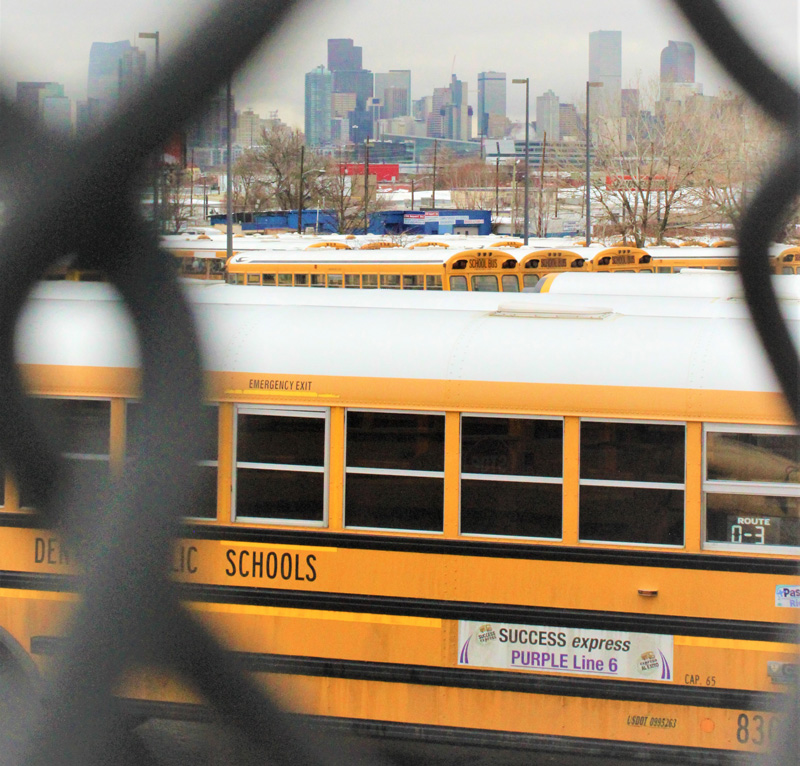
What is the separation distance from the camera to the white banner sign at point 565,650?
5047mm

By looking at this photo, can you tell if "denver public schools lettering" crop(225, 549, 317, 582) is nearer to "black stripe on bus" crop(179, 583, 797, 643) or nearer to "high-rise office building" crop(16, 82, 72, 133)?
"black stripe on bus" crop(179, 583, 797, 643)

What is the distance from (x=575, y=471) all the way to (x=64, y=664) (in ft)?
15.1

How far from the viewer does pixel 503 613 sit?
5.20 meters

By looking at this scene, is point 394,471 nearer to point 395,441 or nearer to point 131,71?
point 395,441

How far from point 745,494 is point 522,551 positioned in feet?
3.34

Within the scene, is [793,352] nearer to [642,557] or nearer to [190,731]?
[190,731]

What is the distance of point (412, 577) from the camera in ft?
17.3

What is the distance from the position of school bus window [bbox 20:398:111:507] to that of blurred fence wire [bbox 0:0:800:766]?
0.01m

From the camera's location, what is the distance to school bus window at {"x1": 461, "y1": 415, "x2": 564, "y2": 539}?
17.0 ft

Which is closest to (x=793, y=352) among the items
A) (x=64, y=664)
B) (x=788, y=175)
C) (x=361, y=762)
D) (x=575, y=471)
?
(x=788, y=175)

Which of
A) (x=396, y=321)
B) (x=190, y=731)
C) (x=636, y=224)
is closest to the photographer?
(x=190, y=731)

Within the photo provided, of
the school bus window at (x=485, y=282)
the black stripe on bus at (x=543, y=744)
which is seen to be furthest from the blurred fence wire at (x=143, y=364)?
the school bus window at (x=485, y=282)

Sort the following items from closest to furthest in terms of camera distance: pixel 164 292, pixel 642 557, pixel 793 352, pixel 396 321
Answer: pixel 164 292 < pixel 793 352 < pixel 642 557 < pixel 396 321

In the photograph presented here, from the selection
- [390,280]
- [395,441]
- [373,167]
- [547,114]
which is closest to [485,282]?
[390,280]
